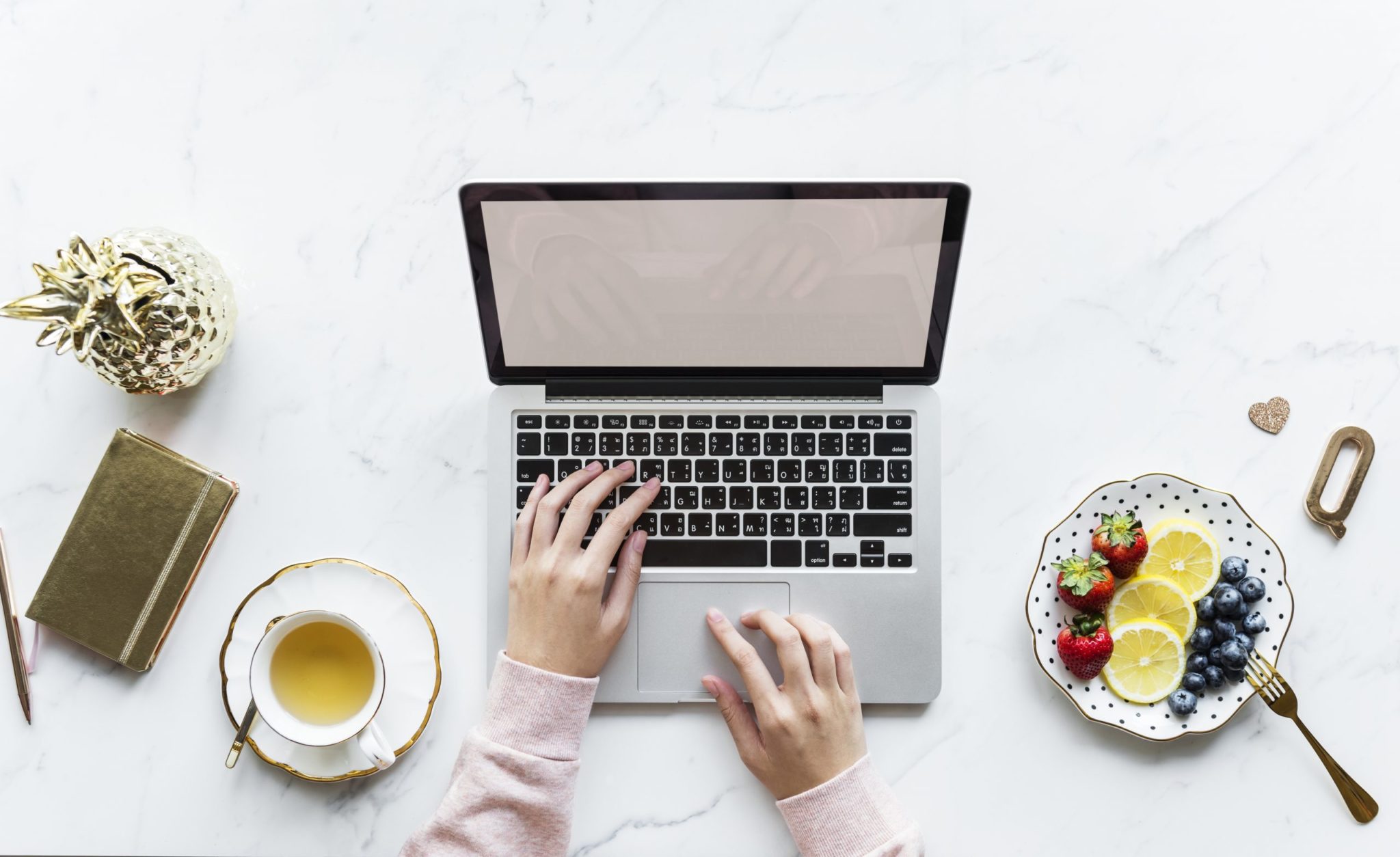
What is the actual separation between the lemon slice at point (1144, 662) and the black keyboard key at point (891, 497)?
25cm

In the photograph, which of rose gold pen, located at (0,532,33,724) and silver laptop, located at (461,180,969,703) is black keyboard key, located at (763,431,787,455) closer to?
silver laptop, located at (461,180,969,703)

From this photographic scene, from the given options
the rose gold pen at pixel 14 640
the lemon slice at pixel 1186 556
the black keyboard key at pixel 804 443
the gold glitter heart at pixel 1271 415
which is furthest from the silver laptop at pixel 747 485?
the rose gold pen at pixel 14 640

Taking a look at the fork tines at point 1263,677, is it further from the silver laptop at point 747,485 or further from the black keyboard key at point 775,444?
the black keyboard key at point 775,444

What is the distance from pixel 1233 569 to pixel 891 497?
355mm

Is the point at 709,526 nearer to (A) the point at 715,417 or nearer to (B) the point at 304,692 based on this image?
(A) the point at 715,417

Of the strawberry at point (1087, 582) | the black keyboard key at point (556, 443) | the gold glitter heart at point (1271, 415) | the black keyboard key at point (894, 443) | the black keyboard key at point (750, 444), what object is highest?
the gold glitter heart at point (1271, 415)

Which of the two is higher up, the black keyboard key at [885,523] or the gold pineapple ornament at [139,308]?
the black keyboard key at [885,523]

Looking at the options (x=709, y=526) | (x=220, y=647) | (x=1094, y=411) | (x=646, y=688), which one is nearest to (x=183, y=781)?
(x=220, y=647)

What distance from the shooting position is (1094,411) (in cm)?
90

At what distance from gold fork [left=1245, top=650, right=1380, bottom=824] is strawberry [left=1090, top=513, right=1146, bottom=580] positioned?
16 cm

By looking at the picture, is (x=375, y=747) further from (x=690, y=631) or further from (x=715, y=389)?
(x=715, y=389)

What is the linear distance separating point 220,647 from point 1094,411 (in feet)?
3.16

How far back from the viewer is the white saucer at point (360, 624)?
858mm

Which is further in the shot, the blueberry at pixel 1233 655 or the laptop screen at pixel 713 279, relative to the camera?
the blueberry at pixel 1233 655
